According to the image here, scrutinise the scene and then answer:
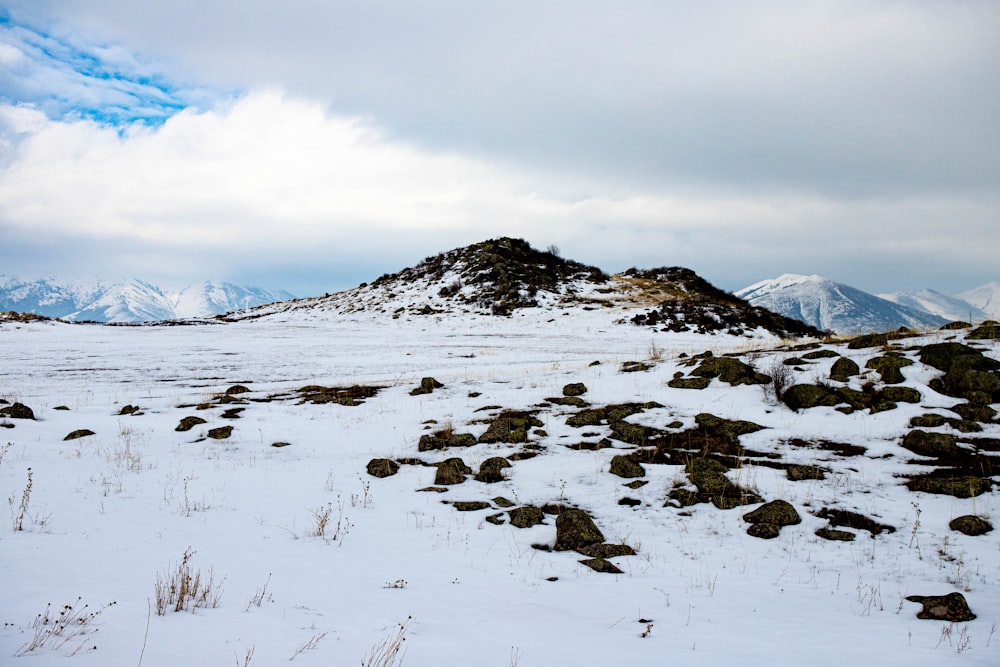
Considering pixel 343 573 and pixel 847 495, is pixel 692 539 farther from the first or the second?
pixel 343 573

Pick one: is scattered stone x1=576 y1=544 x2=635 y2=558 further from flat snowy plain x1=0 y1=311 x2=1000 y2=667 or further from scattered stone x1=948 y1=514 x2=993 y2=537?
scattered stone x1=948 y1=514 x2=993 y2=537

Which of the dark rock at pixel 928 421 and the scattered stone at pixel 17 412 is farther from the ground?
the dark rock at pixel 928 421

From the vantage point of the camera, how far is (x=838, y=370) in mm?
12023

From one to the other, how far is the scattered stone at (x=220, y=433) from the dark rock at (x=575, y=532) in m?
7.99

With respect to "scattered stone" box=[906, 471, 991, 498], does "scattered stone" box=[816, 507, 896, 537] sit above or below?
below

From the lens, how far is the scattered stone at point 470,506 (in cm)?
768

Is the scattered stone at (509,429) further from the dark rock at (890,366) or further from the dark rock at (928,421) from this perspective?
the dark rock at (890,366)

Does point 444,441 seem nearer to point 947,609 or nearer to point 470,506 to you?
point 470,506

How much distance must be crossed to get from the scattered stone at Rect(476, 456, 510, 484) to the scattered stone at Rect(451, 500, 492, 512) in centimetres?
93

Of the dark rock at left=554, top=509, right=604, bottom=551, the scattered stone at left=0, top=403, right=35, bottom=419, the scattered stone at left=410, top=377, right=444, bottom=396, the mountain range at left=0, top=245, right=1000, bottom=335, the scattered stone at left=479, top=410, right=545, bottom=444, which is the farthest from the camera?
the mountain range at left=0, top=245, right=1000, bottom=335

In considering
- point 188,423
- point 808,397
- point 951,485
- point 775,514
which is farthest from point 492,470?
point 188,423

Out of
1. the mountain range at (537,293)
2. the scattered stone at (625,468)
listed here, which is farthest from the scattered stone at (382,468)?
the mountain range at (537,293)

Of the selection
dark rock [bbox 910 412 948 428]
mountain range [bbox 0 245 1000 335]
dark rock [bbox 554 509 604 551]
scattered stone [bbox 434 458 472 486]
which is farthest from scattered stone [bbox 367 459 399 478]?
mountain range [bbox 0 245 1000 335]

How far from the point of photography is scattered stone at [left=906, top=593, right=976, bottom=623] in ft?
15.2
